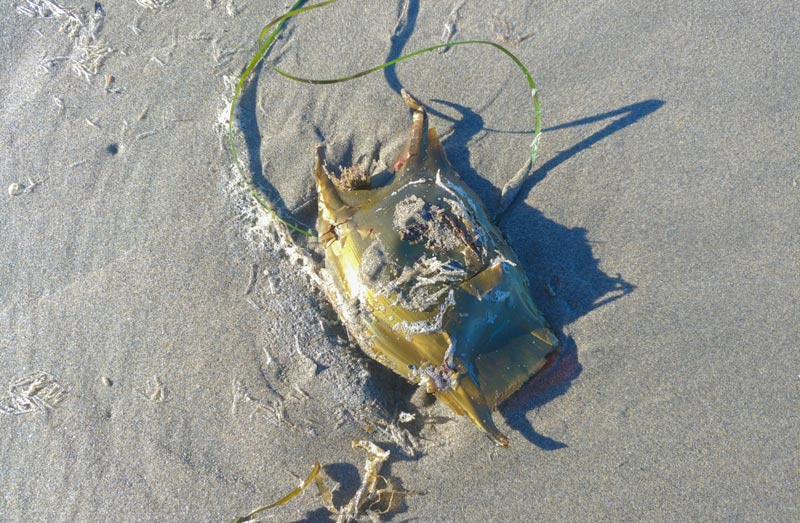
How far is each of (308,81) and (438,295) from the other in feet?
4.84

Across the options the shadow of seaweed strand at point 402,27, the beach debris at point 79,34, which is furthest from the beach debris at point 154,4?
the shadow of seaweed strand at point 402,27

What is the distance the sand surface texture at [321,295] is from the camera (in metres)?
2.63

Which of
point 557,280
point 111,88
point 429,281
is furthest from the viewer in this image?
point 111,88

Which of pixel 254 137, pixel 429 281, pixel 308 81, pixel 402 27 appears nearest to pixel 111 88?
pixel 254 137

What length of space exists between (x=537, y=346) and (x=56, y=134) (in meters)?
2.80

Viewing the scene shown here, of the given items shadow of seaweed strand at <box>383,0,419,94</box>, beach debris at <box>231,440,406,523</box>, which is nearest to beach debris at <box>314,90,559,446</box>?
beach debris at <box>231,440,406,523</box>

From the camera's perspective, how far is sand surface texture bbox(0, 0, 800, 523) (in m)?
2.63

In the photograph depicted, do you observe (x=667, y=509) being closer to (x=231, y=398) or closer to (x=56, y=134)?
(x=231, y=398)

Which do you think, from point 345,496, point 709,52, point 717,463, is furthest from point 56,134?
point 717,463

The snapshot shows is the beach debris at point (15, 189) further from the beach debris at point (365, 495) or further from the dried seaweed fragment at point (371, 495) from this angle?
the dried seaweed fragment at point (371, 495)

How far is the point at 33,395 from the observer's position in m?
2.70

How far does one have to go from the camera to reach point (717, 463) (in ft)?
8.54

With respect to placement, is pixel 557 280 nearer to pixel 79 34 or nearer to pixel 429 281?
pixel 429 281

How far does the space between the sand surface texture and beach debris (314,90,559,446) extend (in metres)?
0.26
